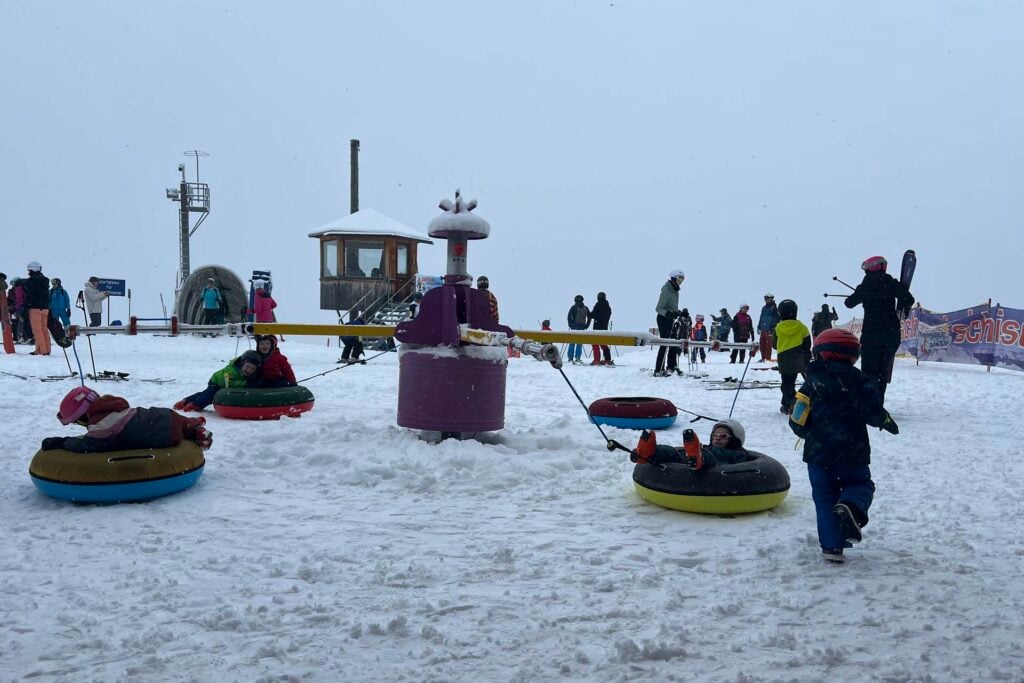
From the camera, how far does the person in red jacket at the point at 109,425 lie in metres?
5.04

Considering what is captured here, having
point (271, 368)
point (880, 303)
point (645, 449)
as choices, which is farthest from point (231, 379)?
point (880, 303)

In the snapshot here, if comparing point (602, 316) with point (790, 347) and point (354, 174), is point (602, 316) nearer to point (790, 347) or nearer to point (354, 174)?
point (790, 347)

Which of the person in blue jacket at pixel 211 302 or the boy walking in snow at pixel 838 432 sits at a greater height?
the person in blue jacket at pixel 211 302

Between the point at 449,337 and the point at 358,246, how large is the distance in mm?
18235

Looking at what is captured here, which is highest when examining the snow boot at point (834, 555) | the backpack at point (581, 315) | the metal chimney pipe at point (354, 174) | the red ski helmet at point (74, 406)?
the metal chimney pipe at point (354, 174)

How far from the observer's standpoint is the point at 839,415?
4.04 m

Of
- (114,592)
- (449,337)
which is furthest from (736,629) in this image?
(449,337)

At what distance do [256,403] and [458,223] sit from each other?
3.28m

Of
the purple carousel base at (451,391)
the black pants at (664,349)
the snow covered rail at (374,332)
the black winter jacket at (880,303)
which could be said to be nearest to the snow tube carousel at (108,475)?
Result: the purple carousel base at (451,391)

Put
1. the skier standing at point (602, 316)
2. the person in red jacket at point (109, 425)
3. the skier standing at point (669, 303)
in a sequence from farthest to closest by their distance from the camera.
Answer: the skier standing at point (602, 316)
the skier standing at point (669, 303)
the person in red jacket at point (109, 425)

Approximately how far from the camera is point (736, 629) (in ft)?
10.3

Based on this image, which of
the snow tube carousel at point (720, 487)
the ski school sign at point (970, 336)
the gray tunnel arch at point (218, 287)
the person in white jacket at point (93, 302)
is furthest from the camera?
the gray tunnel arch at point (218, 287)

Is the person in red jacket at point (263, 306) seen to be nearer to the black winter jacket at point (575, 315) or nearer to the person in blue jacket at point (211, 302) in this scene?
the person in blue jacket at point (211, 302)

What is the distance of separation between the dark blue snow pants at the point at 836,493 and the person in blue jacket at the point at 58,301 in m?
16.8
